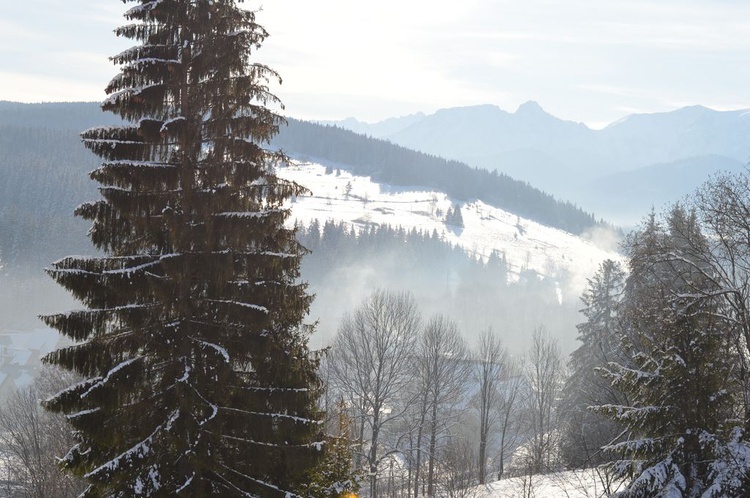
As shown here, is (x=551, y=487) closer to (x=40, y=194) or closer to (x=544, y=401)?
(x=544, y=401)

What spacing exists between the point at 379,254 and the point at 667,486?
132 m

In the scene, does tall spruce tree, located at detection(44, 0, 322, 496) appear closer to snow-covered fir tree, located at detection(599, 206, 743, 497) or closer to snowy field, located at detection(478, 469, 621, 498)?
snow-covered fir tree, located at detection(599, 206, 743, 497)

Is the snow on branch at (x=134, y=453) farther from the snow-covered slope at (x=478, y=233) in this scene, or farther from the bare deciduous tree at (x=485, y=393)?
the snow-covered slope at (x=478, y=233)

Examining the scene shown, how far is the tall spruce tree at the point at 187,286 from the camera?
9.09 metres

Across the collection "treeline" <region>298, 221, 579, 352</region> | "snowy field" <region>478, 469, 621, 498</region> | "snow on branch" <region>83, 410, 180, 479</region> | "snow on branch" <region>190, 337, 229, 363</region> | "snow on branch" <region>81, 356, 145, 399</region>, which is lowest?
"treeline" <region>298, 221, 579, 352</region>

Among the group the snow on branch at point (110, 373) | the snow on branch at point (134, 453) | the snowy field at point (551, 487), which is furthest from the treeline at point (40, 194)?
the snow on branch at point (134, 453)

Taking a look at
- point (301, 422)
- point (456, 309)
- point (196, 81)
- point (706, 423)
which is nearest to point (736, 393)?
point (706, 423)

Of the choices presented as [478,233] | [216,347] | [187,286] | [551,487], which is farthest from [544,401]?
[478,233]

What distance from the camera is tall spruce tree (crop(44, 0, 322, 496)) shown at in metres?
9.09

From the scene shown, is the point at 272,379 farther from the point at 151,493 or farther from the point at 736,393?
the point at 736,393

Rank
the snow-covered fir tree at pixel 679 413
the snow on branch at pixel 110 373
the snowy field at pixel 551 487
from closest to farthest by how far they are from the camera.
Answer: the snow on branch at pixel 110 373 < the snow-covered fir tree at pixel 679 413 < the snowy field at pixel 551 487

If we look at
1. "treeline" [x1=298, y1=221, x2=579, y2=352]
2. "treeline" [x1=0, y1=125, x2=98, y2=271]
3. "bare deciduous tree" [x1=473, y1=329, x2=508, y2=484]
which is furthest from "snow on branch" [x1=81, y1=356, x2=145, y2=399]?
"treeline" [x1=298, y1=221, x2=579, y2=352]

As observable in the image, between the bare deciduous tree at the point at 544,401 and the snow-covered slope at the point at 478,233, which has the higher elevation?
the snow-covered slope at the point at 478,233

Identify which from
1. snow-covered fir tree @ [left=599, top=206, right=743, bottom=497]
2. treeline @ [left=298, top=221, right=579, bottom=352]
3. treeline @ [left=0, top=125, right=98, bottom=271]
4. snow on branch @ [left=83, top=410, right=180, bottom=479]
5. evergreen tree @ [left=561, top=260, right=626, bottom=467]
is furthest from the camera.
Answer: treeline @ [left=0, top=125, right=98, bottom=271]
